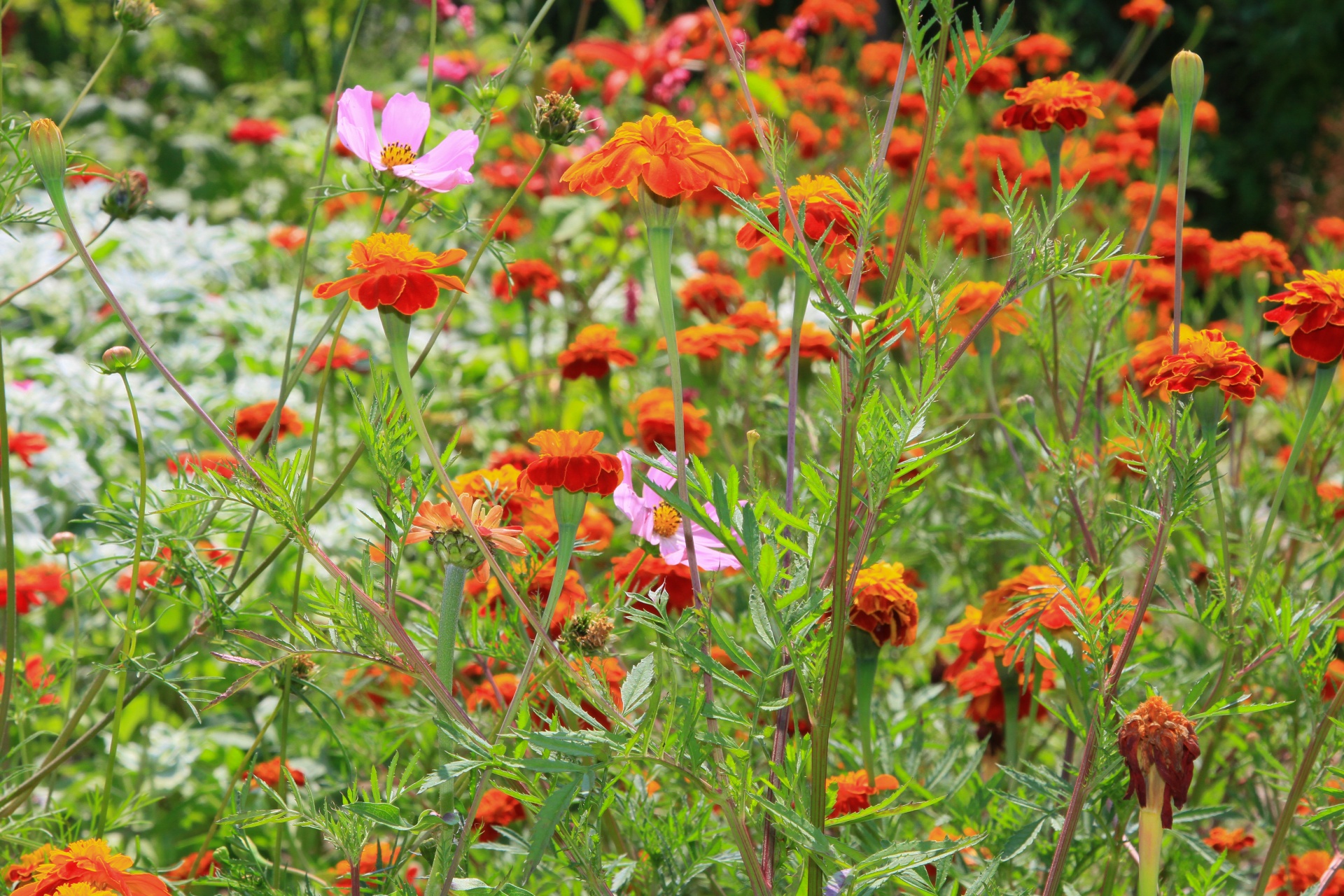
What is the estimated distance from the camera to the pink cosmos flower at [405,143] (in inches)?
29.3

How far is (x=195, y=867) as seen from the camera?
2.58 feet

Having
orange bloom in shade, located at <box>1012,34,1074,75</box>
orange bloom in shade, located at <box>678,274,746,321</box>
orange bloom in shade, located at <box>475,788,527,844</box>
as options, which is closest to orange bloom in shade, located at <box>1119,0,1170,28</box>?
orange bloom in shade, located at <box>1012,34,1074,75</box>

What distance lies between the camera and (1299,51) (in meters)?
4.03

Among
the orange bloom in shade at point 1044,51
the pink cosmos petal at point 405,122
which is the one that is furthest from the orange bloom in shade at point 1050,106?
the orange bloom in shade at point 1044,51

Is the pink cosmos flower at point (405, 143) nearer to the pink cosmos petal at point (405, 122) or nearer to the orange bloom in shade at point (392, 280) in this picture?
the pink cosmos petal at point (405, 122)

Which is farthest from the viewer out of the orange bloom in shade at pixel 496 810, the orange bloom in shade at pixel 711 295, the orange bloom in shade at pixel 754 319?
the orange bloom in shade at pixel 711 295

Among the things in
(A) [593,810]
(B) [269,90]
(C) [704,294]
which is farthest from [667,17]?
(A) [593,810]

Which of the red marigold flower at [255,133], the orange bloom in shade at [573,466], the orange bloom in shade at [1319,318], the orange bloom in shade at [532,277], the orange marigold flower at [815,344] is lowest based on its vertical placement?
the red marigold flower at [255,133]

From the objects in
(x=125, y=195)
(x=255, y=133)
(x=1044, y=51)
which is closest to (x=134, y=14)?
(x=125, y=195)

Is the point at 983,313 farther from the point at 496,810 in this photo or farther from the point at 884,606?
the point at 496,810

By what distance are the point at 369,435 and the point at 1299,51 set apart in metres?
4.50

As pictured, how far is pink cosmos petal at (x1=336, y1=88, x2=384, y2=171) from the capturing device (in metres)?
0.73

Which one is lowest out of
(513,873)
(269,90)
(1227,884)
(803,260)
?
(269,90)

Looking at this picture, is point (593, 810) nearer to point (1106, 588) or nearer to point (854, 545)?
point (854, 545)
